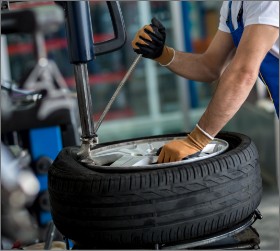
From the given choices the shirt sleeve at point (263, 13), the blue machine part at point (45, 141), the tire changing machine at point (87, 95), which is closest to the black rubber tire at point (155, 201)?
the tire changing machine at point (87, 95)

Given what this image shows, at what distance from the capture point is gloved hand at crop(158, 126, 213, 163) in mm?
1390

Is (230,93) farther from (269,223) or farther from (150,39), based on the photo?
(269,223)

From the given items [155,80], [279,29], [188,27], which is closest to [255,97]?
[188,27]

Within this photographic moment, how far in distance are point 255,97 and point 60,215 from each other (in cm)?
310

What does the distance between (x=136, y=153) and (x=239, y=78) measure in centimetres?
37

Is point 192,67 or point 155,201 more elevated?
point 192,67

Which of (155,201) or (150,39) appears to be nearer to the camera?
(155,201)

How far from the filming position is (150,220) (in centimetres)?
124

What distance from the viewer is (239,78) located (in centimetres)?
139

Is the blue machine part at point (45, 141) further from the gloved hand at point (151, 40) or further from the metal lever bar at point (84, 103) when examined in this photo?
the metal lever bar at point (84, 103)

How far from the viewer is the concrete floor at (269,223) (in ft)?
9.41

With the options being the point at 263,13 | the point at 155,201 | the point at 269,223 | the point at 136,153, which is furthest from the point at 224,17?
the point at 269,223

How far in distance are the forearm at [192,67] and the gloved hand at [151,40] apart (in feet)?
0.33

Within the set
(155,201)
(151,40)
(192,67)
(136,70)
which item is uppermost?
(151,40)
